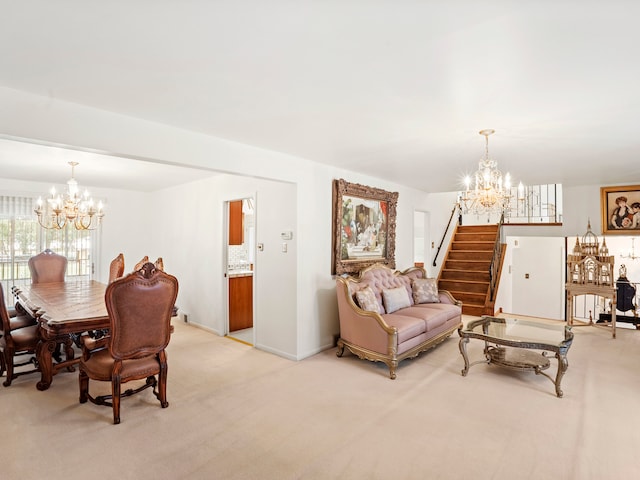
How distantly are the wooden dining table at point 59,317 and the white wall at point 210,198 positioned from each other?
1462 mm

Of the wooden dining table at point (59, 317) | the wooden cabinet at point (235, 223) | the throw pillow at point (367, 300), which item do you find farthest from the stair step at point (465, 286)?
the wooden dining table at point (59, 317)

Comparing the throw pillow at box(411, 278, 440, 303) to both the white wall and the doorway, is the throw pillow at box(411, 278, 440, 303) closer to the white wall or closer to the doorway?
the white wall

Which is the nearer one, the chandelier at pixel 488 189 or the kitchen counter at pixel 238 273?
the chandelier at pixel 488 189

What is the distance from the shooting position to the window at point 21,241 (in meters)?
5.66

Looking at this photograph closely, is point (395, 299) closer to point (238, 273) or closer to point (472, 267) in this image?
point (238, 273)

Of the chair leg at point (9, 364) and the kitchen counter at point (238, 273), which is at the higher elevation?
the kitchen counter at point (238, 273)

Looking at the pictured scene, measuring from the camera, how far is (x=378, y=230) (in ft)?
18.1

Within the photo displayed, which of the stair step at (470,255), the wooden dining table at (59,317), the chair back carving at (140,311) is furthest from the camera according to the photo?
the stair step at (470,255)

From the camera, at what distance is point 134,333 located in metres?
2.72

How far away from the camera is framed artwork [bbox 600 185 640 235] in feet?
18.0

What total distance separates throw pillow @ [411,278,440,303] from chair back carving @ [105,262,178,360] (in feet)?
11.6

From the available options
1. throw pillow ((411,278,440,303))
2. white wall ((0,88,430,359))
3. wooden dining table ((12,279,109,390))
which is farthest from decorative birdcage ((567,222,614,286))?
wooden dining table ((12,279,109,390))

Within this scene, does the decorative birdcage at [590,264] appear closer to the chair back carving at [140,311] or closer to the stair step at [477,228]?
the stair step at [477,228]

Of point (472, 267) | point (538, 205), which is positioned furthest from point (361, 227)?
point (538, 205)
